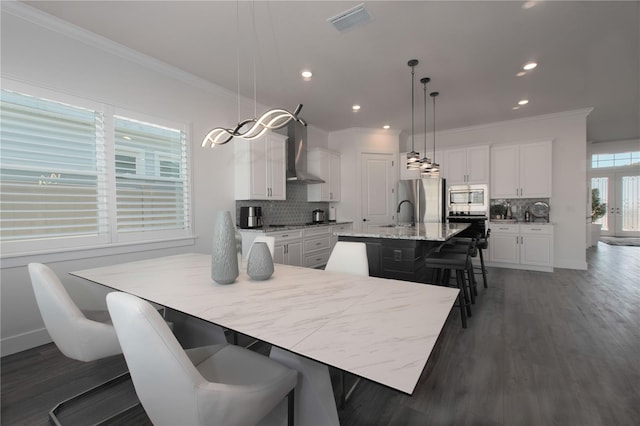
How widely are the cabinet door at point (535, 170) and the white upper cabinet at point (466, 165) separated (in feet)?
1.95

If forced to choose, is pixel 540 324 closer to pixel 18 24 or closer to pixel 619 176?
pixel 18 24

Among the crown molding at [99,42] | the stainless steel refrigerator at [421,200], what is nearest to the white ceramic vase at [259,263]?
the crown molding at [99,42]

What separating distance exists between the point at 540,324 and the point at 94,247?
438 centimetres

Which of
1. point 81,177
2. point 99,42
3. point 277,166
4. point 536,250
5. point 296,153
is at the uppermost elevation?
point 99,42

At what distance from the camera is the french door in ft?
27.1

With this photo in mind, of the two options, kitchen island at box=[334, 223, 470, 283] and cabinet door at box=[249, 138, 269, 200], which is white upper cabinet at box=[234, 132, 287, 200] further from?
kitchen island at box=[334, 223, 470, 283]

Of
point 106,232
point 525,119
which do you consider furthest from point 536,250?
point 106,232

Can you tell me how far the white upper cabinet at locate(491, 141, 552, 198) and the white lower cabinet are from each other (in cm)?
63

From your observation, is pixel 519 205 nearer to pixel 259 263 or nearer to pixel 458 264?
pixel 458 264

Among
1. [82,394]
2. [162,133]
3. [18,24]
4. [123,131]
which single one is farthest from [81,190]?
[82,394]

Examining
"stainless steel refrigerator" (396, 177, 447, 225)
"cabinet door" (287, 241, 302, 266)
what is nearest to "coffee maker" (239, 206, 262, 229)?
"cabinet door" (287, 241, 302, 266)

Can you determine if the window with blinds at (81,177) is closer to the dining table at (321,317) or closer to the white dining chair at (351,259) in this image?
the dining table at (321,317)

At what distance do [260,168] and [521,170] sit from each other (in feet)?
15.6

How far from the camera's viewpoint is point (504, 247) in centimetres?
512
